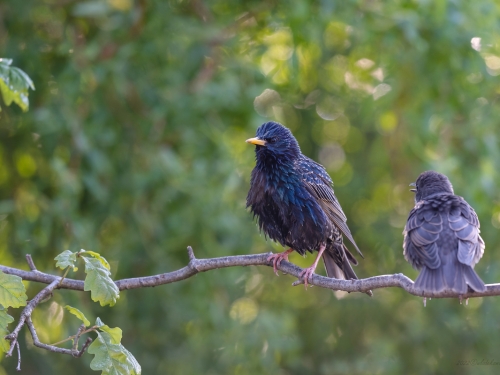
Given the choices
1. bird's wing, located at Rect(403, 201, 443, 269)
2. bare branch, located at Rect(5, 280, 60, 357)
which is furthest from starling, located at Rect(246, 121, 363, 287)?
bare branch, located at Rect(5, 280, 60, 357)

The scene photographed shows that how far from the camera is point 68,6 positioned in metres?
6.54

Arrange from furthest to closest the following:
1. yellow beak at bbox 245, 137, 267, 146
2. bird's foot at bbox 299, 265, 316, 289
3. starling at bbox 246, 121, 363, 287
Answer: yellow beak at bbox 245, 137, 267, 146
starling at bbox 246, 121, 363, 287
bird's foot at bbox 299, 265, 316, 289

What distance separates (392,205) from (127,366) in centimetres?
619

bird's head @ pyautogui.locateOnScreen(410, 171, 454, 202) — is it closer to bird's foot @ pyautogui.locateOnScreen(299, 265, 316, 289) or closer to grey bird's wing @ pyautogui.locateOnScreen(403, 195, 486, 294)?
grey bird's wing @ pyautogui.locateOnScreen(403, 195, 486, 294)

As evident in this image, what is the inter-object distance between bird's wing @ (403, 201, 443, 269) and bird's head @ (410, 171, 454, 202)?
0.52 metres

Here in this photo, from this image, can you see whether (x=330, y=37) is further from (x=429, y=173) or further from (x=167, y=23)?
(x=429, y=173)

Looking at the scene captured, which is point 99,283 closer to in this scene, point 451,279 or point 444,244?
point 451,279

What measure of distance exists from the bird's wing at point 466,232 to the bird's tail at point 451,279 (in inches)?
4.4

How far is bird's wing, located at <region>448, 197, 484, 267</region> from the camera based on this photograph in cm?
409

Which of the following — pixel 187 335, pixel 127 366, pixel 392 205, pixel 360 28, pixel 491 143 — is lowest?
pixel 187 335

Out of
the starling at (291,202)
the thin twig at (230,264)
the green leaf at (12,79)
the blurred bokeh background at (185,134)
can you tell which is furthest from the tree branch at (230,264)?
the blurred bokeh background at (185,134)

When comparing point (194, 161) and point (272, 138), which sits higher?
point (272, 138)

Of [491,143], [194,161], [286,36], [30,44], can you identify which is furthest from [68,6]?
[491,143]

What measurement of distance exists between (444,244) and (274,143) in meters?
1.67
